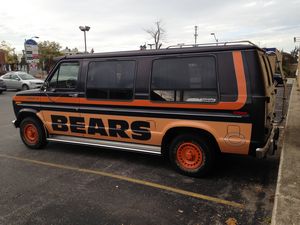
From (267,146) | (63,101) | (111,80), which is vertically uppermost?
(111,80)

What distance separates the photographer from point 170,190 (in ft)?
14.4

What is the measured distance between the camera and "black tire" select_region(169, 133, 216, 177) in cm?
466

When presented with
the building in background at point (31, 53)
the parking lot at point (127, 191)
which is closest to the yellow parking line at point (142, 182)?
the parking lot at point (127, 191)

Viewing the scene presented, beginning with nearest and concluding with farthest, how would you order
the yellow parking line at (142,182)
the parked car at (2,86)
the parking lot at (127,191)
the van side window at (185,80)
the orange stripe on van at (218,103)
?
the parking lot at (127,191) → the yellow parking line at (142,182) → the orange stripe on van at (218,103) → the van side window at (185,80) → the parked car at (2,86)

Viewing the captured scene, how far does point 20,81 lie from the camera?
70.5ft

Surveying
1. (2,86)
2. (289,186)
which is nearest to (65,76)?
(289,186)

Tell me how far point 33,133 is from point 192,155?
3895 millimetres

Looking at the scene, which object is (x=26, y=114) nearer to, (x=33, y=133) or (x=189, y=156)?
(x=33, y=133)

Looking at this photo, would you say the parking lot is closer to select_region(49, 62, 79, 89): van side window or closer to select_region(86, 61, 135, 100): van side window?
select_region(86, 61, 135, 100): van side window

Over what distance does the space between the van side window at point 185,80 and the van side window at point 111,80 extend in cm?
50

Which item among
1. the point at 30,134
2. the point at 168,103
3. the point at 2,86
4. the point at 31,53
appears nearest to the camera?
the point at 168,103

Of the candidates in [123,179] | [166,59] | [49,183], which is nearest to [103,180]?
[123,179]

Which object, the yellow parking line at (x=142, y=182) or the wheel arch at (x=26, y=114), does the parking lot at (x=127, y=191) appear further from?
the wheel arch at (x=26, y=114)

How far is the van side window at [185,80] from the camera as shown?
445 centimetres
